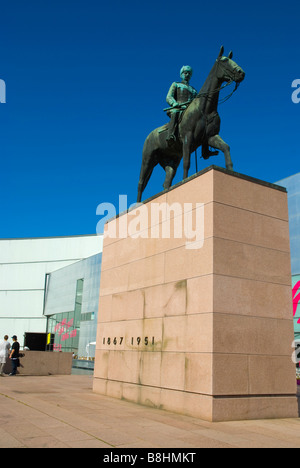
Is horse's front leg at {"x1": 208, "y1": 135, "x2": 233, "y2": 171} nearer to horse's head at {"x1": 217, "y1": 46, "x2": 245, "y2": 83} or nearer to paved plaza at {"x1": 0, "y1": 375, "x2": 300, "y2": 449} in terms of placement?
horse's head at {"x1": 217, "y1": 46, "x2": 245, "y2": 83}

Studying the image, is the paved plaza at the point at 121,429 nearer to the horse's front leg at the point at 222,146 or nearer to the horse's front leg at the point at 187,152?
the horse's front leg at the point at 222,146

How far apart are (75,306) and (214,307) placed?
51506mm

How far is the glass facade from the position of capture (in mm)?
52844

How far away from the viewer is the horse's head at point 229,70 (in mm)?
11211

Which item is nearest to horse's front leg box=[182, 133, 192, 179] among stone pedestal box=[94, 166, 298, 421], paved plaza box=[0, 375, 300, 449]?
stone pedestal box=[94, 166, 298, 421]


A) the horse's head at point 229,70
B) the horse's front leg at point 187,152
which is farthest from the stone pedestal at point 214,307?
the horse's head at point 229,70

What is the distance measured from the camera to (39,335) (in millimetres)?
26891

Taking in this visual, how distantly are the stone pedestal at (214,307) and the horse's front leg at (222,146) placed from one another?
81 centimetres

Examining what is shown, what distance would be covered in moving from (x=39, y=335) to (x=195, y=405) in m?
19.7

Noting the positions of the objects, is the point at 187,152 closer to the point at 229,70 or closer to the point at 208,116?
the point at 208,116

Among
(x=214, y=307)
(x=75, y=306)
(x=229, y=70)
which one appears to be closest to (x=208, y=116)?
(x=229, y=70)

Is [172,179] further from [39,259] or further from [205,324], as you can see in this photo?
[39,259]

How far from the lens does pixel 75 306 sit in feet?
193
